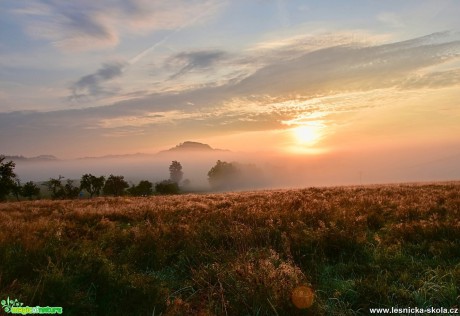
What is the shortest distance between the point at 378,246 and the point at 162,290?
468 cm

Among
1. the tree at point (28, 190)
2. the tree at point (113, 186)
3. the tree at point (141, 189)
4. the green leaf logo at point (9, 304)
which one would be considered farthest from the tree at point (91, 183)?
the green leaf logo at point (9, 304)

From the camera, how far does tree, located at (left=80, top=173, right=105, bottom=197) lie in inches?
3130

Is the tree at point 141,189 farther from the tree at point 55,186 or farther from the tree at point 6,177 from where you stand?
the tree at point 6,177

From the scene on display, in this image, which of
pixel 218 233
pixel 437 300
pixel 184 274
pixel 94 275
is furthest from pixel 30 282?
pixel 437 300

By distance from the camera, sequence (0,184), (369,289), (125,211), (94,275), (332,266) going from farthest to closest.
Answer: (0,184) → (125,211) → (332,266) → (94,275) → (369,289)

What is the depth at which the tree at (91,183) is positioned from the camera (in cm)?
7950

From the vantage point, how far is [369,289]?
5.15 meters

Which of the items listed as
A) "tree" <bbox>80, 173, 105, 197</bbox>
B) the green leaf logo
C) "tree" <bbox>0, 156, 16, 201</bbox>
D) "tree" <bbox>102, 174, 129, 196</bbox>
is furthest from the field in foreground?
"tree" <bbox>102, 174, 129, 196</bbox>

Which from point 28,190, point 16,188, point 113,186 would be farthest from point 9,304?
point 28,190

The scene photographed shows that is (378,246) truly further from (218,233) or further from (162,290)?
(162,290)

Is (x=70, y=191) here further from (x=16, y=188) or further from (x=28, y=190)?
(x=16, y=188)

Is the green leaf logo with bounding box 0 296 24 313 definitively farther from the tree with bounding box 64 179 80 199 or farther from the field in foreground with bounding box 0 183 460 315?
the tree with bounding box 64 179 80 199

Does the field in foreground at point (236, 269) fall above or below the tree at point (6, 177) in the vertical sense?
below

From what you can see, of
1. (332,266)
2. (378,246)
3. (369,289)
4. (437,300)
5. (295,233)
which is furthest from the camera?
(295,233)
